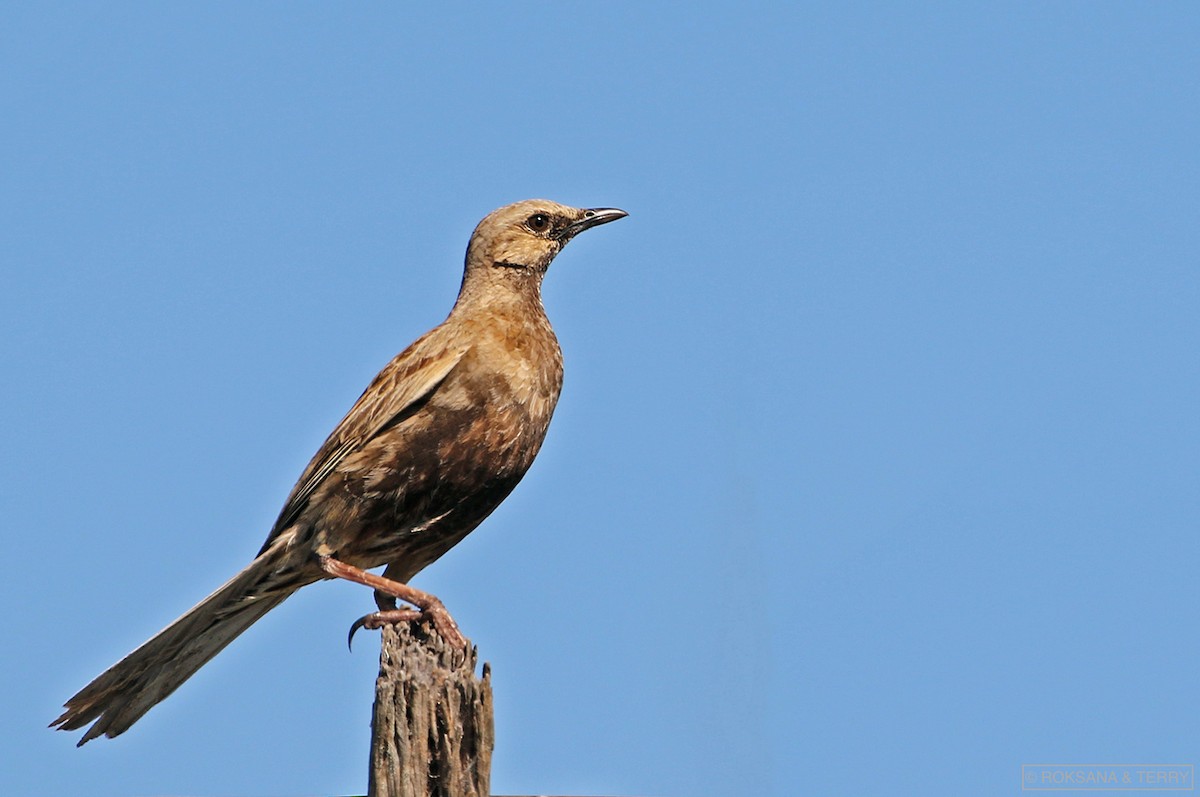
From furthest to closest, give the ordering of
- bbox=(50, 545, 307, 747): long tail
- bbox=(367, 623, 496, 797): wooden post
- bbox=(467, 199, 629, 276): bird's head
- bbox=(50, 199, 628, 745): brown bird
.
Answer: bbox=(467, 199, 629, 276): bird's head
bbox=(50, 199, 628, 745): brown bird
bbox=(50, 545, 307, 747): long tail
bbox=(367, 623, 496, 797): wooden post

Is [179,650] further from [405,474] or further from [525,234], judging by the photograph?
[525,234]

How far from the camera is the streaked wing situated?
27.2 ft

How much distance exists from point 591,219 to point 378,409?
6.11ft

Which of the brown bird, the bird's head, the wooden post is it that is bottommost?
the wooden post

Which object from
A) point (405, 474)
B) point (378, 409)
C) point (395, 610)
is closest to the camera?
point (395, 610)

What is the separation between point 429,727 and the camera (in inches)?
232

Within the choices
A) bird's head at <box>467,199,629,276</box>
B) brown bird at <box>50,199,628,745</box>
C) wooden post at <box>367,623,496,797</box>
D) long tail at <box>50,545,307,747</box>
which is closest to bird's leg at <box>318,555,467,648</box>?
brown bird at <box>50,199,628,745</box>

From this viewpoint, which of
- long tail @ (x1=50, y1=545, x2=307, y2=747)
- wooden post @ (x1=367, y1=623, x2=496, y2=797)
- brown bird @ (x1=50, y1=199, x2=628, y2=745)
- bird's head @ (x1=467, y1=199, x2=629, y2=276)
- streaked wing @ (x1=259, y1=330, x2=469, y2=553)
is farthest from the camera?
bird's head @ (x1=467, y1=199, x2=629, y2=276)

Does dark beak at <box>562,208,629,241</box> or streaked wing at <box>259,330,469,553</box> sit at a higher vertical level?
dark beak at <box>562,208,629,241</box>

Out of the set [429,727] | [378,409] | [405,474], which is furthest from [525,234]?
[429,727]

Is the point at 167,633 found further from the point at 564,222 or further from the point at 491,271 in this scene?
the point at 564,222

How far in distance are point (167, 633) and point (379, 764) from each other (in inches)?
89.0

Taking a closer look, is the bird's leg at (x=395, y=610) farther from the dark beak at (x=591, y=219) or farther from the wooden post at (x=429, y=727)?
the dark beak at (x=591, y=219)

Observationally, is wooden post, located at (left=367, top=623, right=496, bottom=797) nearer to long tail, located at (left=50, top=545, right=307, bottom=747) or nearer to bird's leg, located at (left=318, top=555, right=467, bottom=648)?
bird's leg, located at (left=318, top=555, right=467, bottom=648)
